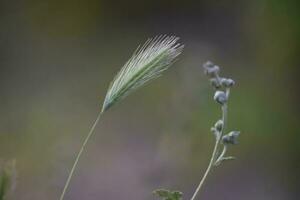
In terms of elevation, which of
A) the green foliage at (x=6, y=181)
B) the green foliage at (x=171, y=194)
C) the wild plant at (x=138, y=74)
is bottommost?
the green foliage at (x=171, y=194)

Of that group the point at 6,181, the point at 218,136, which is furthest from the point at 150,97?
the point at 6,181

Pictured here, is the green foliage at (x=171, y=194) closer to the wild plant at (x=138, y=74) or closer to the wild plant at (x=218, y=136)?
the wild plant at (x=218, y=136)

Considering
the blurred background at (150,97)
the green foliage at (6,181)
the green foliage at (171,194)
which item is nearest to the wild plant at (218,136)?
the green foliage at (171,194)

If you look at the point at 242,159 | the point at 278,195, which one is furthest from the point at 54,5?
the point at 278,195

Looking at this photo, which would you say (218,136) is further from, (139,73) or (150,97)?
(150,97)

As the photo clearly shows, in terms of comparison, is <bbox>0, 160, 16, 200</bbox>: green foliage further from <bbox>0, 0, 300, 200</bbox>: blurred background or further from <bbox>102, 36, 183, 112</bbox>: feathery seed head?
<bbox>0, 0, 300, 200</bbox>: blurred background

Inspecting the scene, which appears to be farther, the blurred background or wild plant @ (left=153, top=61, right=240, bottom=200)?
the blurred background

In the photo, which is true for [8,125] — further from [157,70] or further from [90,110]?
[157,70]

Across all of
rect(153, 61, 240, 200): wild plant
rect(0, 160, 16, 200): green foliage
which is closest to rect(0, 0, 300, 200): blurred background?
rect(153, 61, 240, 200): wild plant
